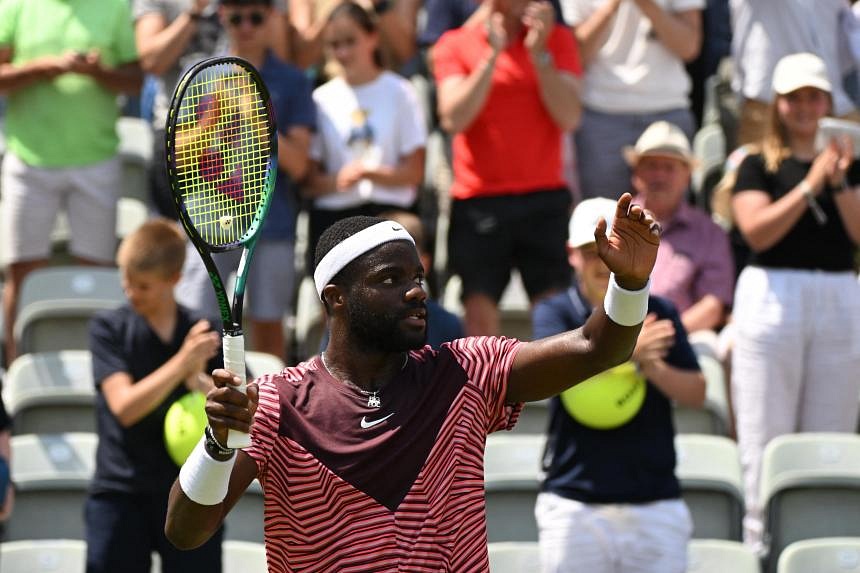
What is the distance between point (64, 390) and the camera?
7.11 meters

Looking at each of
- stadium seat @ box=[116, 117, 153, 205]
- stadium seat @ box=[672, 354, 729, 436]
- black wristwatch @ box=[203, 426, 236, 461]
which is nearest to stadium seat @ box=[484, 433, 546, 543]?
stadium seat @ box=[672, 354, 729, 436]

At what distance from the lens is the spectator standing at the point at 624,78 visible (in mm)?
8383

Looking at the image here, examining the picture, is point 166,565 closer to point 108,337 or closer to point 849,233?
point 108,337

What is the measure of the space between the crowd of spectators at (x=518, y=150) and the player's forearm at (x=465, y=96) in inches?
0.4

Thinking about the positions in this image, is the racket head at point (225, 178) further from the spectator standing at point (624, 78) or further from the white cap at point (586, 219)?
the spectator standing at point (624, 78)

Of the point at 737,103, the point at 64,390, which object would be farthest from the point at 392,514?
the point at 737,103

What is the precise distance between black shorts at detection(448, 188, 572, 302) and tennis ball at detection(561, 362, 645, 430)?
211cm

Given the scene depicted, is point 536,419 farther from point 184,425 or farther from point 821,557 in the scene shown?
point 184,425

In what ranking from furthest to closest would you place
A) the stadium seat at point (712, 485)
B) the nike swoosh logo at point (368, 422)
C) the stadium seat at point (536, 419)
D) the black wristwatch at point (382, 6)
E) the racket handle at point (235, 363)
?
the black wristwatch at point (382, 6)
the stadium seat at point (536, 419)
the stadium seat at point (712, 485)
the nike swoosh logo at point (368, 422)
the racket handle at point (235, 363)

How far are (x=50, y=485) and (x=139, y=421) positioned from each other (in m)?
0.96

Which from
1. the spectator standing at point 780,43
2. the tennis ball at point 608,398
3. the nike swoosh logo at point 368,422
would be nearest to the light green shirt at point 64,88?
the spectator standing at point 780,43

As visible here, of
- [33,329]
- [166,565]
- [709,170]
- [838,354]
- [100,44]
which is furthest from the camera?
[709,170]

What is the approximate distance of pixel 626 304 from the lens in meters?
3.76

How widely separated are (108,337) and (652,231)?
2.86m
